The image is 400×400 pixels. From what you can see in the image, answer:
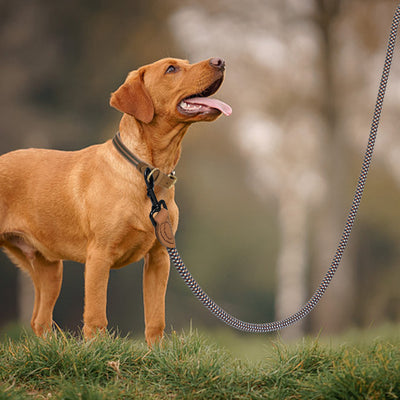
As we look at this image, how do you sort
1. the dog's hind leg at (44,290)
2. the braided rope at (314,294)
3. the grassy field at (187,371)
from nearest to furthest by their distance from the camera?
the grassy field at (187,371), the braided rope at (314,294), the dog's hind leg at (44,290)

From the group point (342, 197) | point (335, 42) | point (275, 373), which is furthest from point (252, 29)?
point (275, 373)

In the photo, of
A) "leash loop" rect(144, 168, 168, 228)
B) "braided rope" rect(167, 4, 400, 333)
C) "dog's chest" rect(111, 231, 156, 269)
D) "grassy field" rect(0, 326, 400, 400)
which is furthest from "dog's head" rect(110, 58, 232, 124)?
"grassy field" rect(0, 326, 400, 400)

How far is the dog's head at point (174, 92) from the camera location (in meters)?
3.61

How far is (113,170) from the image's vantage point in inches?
151

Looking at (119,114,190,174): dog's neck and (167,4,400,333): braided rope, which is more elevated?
(119,114,190,174): dog's neck

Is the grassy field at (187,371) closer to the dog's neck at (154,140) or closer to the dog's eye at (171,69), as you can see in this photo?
the dog's neck at (154,140)

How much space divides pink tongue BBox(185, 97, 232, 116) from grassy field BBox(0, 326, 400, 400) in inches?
64.9

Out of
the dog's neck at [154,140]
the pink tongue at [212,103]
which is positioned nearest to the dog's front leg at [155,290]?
the dog's neck at [154,140]

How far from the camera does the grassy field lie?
9.02 ft

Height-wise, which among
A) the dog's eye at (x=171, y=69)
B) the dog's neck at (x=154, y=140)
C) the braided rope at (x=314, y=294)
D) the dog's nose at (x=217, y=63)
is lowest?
the braided rope at (x=314, y=294)

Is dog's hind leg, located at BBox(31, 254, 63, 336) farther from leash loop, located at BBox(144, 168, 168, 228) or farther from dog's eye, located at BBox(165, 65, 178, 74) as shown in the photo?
dog's eye, located at BBox(165, 65, 178, 74)

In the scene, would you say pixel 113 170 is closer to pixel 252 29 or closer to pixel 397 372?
pixel 397 372

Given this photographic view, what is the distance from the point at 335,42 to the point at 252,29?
1.61 meters

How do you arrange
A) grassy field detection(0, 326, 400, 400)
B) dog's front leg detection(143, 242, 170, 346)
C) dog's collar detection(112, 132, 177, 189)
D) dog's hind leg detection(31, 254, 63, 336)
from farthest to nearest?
1. dog's hind leg detection(31, 254, 63, 336)
2. dog's front leg detection(143, 242, 170, 346)
3. dog's collar detection(112, 132, 177, 189)
4. grassy field detection(0, 326, 400, 400)
